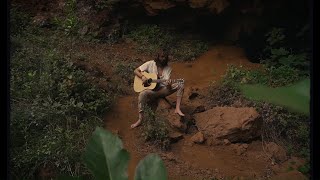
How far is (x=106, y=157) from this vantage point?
331 millimetres

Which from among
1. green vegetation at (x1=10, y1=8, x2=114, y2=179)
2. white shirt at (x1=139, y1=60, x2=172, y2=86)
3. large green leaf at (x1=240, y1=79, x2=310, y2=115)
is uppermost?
large green leaf at (x1=240, y1=79, x2=310, y2=115)

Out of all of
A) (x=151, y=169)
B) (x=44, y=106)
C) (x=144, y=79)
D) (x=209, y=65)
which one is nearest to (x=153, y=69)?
(x=144, y=79)

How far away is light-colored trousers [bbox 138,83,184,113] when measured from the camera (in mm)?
1820

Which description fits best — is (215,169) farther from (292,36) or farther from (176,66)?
(292,36)

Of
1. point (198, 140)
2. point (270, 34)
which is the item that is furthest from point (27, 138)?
point (270, 34)

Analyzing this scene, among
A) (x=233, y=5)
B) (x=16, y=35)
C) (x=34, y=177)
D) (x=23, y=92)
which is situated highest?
(x=233, y=5)

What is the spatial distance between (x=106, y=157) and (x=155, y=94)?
58.5 inches

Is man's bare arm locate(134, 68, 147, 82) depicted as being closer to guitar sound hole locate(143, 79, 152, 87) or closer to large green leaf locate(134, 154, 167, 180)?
guitar sound hole locate(143, 79, 152, 87)

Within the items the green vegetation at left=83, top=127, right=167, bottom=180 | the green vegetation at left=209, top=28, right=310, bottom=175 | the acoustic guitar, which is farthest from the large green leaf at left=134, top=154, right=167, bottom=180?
the acoustic guitar

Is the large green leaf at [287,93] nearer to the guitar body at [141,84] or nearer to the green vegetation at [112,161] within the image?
the green vegetation at [112,161]

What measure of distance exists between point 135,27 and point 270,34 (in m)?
0.49

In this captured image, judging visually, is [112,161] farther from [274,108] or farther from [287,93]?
[274,108]

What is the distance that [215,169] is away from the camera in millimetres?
1872

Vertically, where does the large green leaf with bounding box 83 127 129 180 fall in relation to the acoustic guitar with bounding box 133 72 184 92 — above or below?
above
